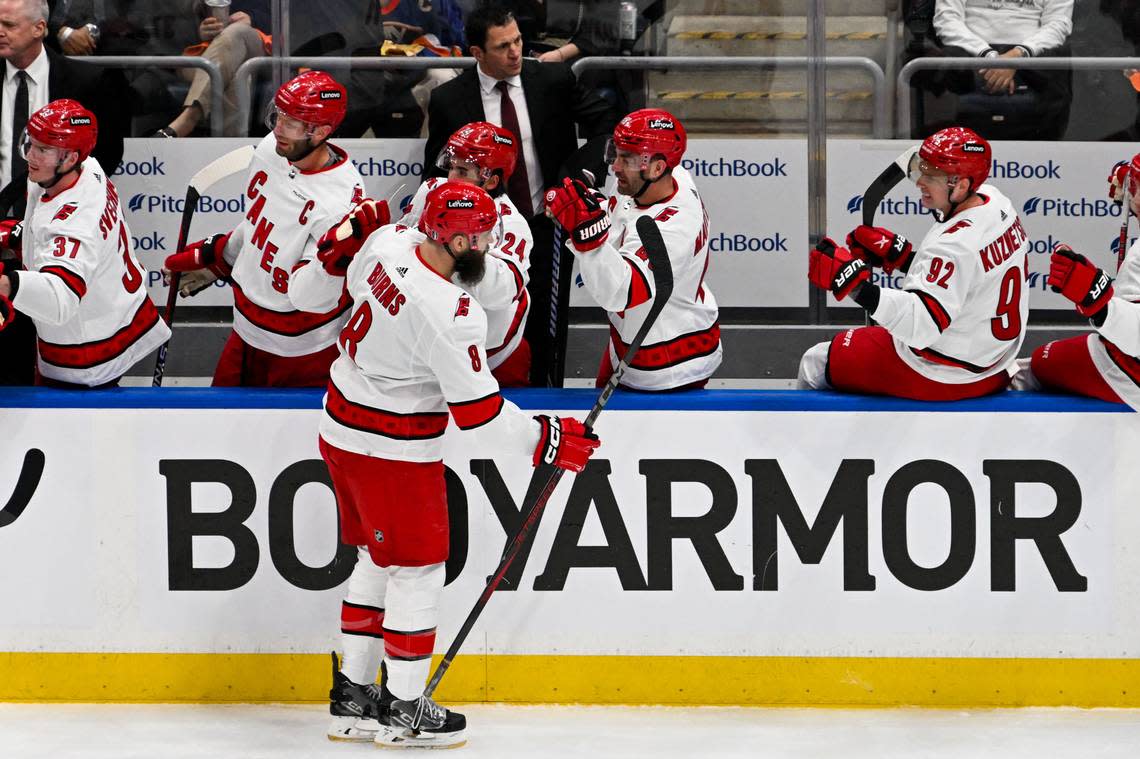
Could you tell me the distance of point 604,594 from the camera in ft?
12.4

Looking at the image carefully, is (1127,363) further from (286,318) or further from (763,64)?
(286,318)

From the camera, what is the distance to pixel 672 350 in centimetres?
386

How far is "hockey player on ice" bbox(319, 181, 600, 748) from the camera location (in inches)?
128

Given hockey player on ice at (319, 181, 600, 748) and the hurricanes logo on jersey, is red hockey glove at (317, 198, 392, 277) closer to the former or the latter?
hockey player on ice at (319, 181, 600, 748)

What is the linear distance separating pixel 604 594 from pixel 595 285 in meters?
0.78

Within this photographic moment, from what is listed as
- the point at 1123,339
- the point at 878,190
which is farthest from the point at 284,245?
the point at 1123,339

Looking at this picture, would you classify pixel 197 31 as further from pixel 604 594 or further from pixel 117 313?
pixel 604 594

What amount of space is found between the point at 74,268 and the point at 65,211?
16 cm

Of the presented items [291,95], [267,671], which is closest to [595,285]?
[291,95]

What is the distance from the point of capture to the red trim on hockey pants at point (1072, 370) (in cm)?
375

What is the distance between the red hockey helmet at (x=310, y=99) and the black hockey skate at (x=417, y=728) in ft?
4.89

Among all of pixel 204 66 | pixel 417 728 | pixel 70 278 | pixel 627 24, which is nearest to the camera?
pixel 417 728

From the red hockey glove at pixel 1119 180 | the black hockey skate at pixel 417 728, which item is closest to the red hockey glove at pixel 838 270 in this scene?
the red hockey glove at pixel 1119 180

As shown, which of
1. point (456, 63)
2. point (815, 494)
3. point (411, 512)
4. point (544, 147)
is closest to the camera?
point (411, 512)
